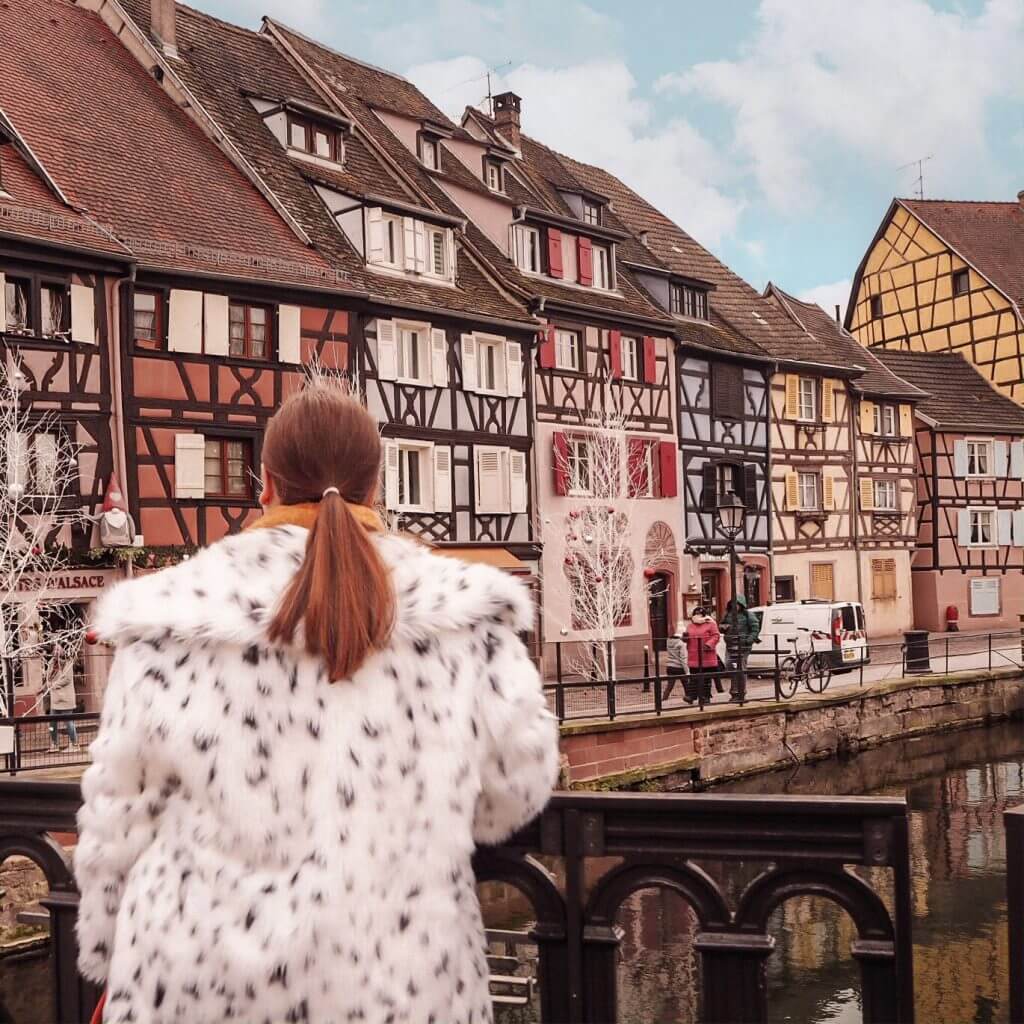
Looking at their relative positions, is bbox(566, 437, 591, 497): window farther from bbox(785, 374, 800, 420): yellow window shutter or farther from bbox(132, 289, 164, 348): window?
bbox(132, 289, 164, 348): window

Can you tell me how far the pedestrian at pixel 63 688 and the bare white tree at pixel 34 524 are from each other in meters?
0.05

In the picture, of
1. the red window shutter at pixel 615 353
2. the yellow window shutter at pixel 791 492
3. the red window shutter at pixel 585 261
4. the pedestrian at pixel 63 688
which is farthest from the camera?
the yellow window shutter at pixel 791 492

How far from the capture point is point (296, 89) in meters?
28.1

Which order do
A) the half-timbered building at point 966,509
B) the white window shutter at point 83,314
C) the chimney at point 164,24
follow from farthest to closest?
the half-timbered building at point 966,509 → the chimney at point 164,24 → the white window shutter at point 83,314

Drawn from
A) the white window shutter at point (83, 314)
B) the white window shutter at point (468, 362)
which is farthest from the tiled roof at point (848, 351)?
the white window shutter at point (83, 314)

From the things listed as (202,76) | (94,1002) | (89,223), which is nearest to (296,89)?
(202,76)

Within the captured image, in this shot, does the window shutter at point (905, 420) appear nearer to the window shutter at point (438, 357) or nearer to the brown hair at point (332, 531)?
the window shutter at point (438, 357)

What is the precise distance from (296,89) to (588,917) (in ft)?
89.6

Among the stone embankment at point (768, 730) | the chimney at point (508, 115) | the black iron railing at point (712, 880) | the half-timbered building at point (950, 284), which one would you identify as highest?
the chimney at point (508, 115)

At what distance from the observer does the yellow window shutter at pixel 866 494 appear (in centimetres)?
3822

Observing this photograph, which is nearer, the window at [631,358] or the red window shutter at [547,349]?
the red window shutter at [547,349]

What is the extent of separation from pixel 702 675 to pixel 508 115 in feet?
61.4

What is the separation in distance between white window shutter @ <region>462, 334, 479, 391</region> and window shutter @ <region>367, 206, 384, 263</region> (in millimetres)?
2312

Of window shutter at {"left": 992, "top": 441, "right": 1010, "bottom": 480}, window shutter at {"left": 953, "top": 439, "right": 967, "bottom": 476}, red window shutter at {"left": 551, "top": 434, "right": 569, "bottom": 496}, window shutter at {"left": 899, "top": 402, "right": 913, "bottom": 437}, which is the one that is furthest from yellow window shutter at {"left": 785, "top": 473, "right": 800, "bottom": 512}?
red window shutter at {"left": 551, "top": 434, "right": 569, "bottom": 496}
